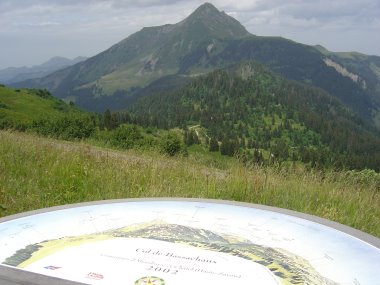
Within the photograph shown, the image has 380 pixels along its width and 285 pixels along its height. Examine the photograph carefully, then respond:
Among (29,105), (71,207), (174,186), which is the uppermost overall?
(71,207)

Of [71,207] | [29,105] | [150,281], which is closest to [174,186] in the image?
[71,207]

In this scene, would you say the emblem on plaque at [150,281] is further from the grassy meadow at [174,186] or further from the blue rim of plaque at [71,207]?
the grassy meadow at [174,186]

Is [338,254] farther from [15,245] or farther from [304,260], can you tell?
A: [15,245]

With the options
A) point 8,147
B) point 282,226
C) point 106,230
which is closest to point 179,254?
point 106,230

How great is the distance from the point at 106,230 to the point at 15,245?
2.73ft

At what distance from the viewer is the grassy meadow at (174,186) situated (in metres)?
7.03

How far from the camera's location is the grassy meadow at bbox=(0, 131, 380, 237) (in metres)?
7.03

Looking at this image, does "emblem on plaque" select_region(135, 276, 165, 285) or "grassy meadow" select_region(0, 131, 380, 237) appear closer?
"emblem on plaque" select_region(135, 276, 165, 285)

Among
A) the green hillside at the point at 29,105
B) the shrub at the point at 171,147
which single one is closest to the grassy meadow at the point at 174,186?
the shrub at the point at 171,147

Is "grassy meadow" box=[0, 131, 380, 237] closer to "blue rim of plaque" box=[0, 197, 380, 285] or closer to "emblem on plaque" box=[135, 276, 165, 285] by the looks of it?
"blue rim of plaque" box=[0, 197, 380, 285]

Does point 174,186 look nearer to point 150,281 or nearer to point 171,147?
point 150,281

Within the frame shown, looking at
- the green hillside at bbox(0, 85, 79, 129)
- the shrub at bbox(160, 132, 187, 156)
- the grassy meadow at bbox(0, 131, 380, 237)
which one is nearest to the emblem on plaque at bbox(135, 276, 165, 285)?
the grassy meadow at bbox(0, 131, 380, 237)

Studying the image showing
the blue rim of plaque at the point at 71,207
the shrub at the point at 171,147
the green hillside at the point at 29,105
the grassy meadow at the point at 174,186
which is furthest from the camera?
the green hillside at the point at 29,105

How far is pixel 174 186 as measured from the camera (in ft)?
25.6
